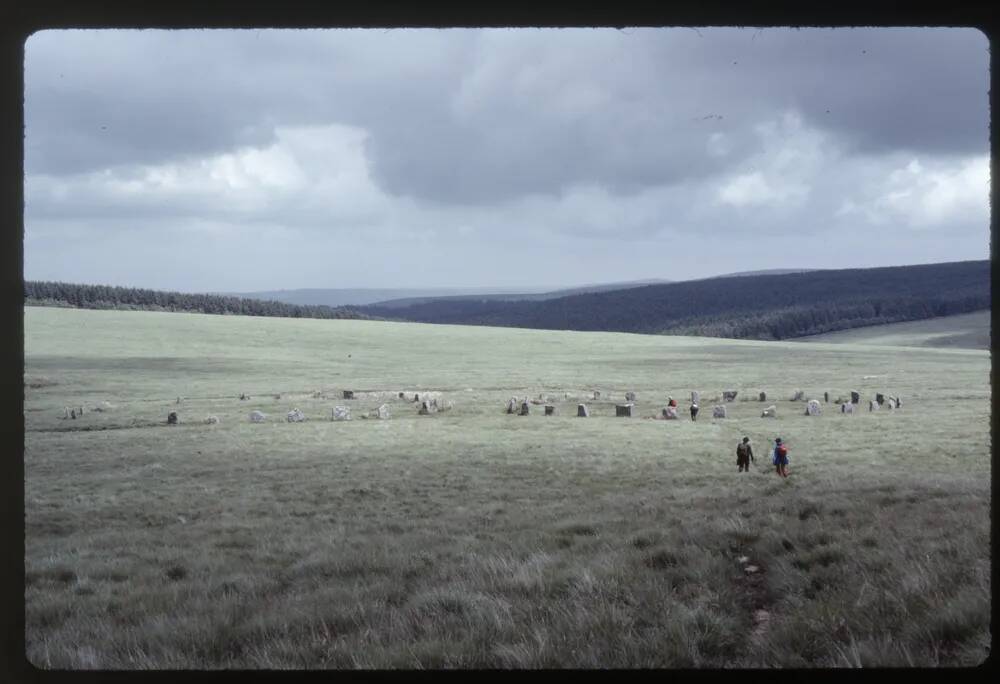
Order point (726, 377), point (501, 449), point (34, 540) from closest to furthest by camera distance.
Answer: point (34, 540) → point (501, 449) → point (726, 377)

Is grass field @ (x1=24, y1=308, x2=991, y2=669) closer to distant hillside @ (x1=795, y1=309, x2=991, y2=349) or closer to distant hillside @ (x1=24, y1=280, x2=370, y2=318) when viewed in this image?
distant hillside @ (x1=795, y1=309, x2=991, y2=349)

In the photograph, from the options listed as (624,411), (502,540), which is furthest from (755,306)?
(502,540)

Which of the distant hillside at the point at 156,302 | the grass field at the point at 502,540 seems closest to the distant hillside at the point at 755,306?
the distant hillside at the point at 156,302

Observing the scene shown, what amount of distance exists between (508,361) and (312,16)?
4900cm

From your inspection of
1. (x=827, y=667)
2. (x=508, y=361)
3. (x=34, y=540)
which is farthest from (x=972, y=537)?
(x=508, y=361)

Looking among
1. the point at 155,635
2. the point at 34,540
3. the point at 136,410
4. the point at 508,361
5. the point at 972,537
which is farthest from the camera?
the point at 508,361

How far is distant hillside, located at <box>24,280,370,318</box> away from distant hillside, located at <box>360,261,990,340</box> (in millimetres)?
18914

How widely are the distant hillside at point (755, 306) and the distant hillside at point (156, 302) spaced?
1891cm

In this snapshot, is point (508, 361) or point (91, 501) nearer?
point (91, 501)

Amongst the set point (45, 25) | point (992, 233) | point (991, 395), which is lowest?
point (991, 395)

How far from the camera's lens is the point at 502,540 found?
675 centimetres

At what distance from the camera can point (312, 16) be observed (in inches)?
110

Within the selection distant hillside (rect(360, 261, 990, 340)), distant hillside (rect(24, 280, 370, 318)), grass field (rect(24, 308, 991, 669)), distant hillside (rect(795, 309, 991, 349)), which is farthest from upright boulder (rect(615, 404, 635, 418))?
distant hillside (rect(360, 261, 990, 340))

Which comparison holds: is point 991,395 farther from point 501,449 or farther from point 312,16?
point 501,449
